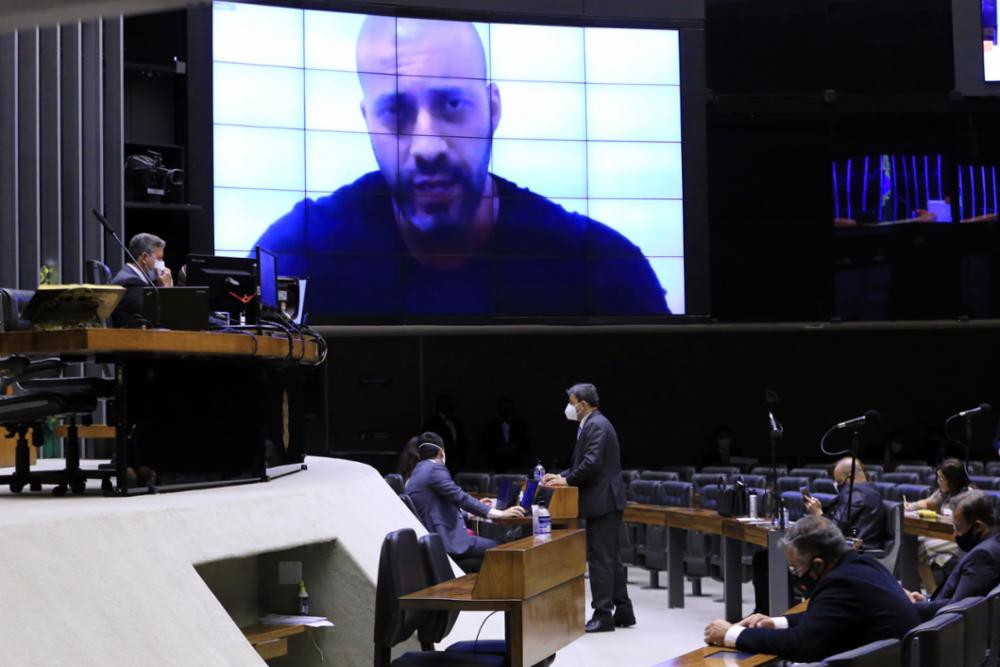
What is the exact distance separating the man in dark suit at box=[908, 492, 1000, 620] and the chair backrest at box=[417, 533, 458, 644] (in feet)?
6.63

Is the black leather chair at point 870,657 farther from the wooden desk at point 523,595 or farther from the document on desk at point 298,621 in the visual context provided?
the document on desk at point 298,621

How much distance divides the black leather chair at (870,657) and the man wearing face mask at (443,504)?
4.30 m

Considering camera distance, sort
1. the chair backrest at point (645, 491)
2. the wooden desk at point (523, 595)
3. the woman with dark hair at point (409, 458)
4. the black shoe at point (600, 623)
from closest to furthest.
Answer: the wooden desk at point (523, 595) → the black shoe at point (600, 623) → the woman with dark hair at point (409, 458) → the chair backrest at point (645, 491)

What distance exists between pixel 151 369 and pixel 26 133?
767cm

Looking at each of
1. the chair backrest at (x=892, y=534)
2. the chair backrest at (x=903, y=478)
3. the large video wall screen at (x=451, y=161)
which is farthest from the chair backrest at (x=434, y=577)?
the large video wall screen at (x=451, y=161)

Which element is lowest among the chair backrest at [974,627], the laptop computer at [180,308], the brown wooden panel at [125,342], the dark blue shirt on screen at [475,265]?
the chair backrest at [974,627]

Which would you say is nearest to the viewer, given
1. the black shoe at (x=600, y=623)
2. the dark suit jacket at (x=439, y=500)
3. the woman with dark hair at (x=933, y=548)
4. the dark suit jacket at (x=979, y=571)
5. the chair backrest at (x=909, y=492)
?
the dark suit jacket at (x=979, y=571)

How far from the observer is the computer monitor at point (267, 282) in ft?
22.4

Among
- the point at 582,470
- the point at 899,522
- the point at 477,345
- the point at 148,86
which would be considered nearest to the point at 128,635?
the point at 582,470

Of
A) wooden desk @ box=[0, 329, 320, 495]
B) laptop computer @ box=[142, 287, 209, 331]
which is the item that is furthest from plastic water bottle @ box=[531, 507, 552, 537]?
laptop computer @ box=[142, 287, 209, 331]

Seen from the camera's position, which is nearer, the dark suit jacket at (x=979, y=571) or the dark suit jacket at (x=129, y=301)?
the dark suit jacket at (x=979, y=571)

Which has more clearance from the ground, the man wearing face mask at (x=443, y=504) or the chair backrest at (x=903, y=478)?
the man wearing face mask at (x=443, y=504)

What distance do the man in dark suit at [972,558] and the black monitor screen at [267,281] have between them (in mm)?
3547

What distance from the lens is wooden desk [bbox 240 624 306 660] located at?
5426mm
